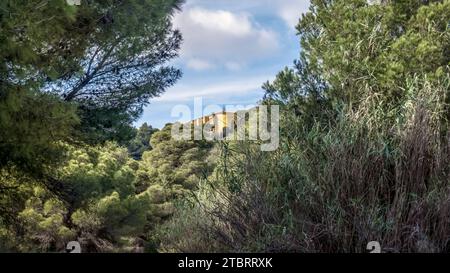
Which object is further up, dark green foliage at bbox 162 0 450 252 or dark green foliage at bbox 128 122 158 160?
dark green foliage at bbox 128 122 158 160

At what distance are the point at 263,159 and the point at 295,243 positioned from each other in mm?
923

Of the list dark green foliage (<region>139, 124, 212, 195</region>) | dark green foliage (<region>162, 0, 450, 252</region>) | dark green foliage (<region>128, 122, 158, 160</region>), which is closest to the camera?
dark green foliage (<region>162, 0, 450, 252</region>)

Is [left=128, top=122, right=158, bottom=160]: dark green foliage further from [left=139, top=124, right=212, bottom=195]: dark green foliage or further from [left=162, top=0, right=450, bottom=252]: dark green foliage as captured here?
[left=162, top=0, right=450, bottom=252]: dark green foliage

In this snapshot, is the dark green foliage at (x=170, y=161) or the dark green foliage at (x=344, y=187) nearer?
the dark green foliage at (x=344, y=187)

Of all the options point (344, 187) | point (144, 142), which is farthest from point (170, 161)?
point (344, 187)

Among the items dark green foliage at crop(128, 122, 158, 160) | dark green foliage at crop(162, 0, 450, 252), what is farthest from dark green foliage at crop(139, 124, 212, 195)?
dark green foliage at crop(162, 0, 450, 252)

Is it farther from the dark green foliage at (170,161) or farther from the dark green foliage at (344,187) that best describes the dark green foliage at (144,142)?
→ the dark green foliage at (344,187)

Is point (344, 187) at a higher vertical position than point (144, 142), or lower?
lower

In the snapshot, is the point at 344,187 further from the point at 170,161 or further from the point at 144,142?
the point at 144,142

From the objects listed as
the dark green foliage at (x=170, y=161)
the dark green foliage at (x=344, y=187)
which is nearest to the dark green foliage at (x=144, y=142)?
the dark green foliage at (x=170, y=161)

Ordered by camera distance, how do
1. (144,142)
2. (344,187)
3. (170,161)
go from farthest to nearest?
(144,142)
(170,161)
(344,187)

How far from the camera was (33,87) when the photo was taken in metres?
4.59

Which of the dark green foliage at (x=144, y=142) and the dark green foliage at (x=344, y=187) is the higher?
the dark green foliage at (x=144, y=142)

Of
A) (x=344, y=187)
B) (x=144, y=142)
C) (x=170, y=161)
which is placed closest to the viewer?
(x=344, y=187)
